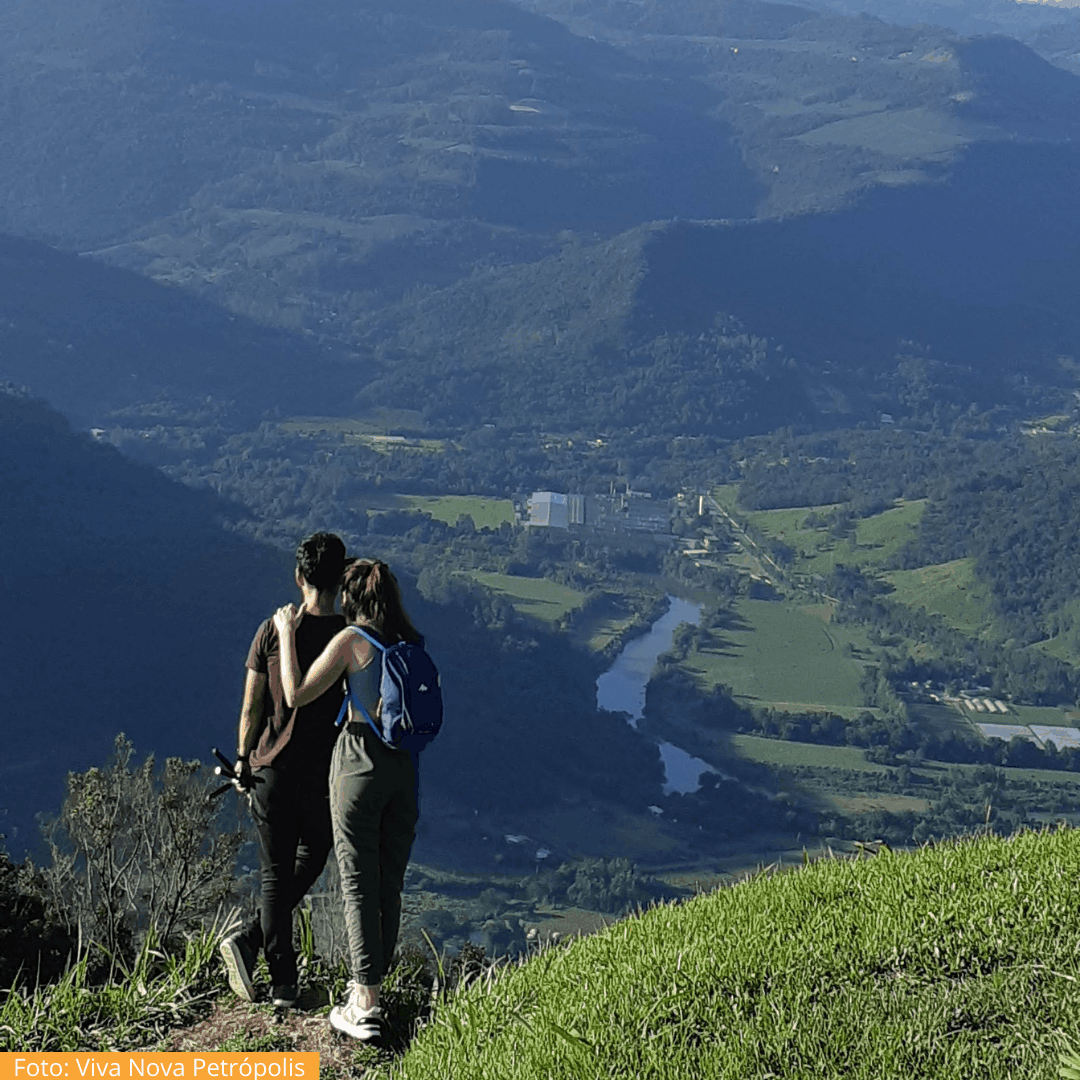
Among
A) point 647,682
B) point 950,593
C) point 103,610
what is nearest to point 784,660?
point 647,682

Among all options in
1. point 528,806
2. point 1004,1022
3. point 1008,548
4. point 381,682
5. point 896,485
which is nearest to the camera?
point 1004,1022

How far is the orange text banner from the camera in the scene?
4844 millimetres

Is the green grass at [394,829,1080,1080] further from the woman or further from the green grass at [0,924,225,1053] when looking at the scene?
the green grass at [0,924,225,1053]

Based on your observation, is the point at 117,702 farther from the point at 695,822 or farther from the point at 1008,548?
the point at 1008,548

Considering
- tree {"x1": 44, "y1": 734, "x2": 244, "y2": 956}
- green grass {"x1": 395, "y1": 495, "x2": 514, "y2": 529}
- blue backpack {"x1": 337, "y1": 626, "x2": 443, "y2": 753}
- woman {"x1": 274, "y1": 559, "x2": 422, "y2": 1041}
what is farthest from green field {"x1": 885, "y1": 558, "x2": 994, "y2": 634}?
blue backpack {"x1": 337, "y1": 626, "x2": 443, "y2": 753}

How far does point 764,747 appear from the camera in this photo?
94.8 m

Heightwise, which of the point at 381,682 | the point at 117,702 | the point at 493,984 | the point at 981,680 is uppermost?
the point at 381,682

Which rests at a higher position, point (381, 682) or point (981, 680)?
point (381, 682)

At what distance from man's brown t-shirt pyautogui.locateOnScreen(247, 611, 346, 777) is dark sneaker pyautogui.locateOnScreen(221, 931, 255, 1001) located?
675mm

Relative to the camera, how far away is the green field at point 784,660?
342ft

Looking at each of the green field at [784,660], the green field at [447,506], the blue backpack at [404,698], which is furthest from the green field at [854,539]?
the blue backpack at [404,698]

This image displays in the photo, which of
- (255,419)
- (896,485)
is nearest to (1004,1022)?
(896,485)

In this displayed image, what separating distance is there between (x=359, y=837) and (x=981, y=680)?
111899mm

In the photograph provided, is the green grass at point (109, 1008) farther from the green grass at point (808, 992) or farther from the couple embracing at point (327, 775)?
the green grass at point (808, 992)
